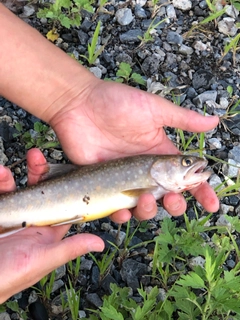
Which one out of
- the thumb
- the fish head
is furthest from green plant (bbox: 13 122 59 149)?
the thumb

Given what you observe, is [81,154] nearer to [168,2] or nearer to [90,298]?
[90,298]

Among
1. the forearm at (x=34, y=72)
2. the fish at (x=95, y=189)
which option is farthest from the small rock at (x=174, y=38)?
the fish at (x=95, y=189)

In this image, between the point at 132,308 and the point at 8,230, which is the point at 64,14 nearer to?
the point at 8,230

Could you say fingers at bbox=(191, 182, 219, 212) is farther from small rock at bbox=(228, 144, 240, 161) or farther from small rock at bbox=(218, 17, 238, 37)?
small rock at bbox=(218, 17, 238, 37)

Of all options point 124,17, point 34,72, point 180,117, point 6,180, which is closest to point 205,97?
point 124,17

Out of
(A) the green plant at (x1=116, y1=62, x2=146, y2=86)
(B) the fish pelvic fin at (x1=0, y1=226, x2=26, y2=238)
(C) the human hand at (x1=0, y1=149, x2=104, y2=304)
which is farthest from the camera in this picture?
(A) the green plant at (x1=116, y1=62, x2=146, y2=86)

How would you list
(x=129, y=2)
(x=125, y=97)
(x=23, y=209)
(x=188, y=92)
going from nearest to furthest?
(x=23, y=209)
(x=125, y=97)
(x=188, y=92)
(x=129, y=2)

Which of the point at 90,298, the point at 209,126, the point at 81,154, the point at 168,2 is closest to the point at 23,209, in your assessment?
the point at 81,154

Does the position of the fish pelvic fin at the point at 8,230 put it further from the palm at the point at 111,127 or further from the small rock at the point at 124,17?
the small rock at the point at 124,17
